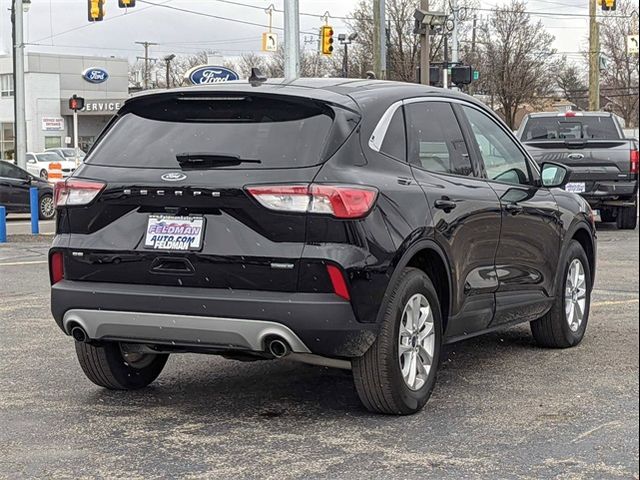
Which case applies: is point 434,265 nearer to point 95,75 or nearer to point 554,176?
point 554,176

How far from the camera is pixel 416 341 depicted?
18.6ft

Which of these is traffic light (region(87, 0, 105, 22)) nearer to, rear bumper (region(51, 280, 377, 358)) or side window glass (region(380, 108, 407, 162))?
side window glass (region(380, 108, 407, 162))

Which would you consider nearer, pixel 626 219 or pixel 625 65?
pixel 625 65

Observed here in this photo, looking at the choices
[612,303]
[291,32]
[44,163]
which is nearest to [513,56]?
[44,163]

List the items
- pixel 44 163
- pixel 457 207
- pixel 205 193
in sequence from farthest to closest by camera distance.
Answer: pixel 44 163, pixel 457 207, pixel 205 193

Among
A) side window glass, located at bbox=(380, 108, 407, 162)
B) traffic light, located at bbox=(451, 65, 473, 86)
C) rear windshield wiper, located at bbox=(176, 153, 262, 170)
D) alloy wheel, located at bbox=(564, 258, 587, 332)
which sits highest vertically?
traffic light, located at bbox=(451, 65, 473, 86)

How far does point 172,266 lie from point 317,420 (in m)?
1.10

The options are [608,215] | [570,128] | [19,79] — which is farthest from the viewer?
[19,79]

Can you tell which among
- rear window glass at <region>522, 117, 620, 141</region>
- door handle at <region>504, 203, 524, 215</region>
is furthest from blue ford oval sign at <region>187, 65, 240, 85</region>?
door handle at <region>504, 203, 524, 215</region>

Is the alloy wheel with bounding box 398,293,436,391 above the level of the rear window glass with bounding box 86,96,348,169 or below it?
below

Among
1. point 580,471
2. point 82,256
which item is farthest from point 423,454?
point 82,256

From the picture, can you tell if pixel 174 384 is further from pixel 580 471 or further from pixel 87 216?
pixel 580 471

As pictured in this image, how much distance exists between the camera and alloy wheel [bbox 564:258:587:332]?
24.5 feet

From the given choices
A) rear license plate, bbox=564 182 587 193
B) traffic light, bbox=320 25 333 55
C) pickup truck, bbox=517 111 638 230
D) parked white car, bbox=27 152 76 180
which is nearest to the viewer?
pickup truck, bbox=517 111 638 230
